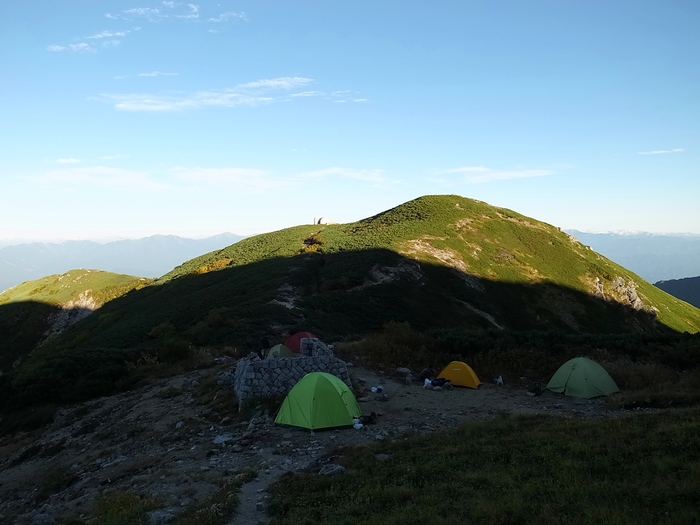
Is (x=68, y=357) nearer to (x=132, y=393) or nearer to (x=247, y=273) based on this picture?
(x=132, y=393)

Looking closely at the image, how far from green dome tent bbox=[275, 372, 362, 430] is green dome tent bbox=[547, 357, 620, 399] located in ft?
31.4

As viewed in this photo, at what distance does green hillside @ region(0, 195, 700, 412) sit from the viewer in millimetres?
35000

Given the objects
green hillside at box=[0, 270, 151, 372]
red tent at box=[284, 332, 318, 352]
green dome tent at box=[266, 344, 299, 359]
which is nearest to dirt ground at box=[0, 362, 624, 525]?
green dome tent at box=[266, 344, 299, 359]

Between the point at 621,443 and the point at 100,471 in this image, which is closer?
the point at 621,443

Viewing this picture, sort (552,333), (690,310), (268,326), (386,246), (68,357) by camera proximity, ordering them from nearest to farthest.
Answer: (552,333), (68,357), (268,326), (386,246), (690,310)

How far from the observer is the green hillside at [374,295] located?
1378 inches

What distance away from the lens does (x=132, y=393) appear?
25906 mm

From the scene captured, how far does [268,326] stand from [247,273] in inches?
969

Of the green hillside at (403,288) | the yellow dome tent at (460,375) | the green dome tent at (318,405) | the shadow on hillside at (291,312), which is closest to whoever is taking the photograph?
the green dome tent at (318,405)

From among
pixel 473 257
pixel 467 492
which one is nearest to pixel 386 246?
pixel 473 257

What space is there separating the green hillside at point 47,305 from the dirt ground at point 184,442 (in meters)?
53.5

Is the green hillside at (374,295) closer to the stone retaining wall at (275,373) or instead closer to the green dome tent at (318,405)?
the stone retaining wall at (275,373)

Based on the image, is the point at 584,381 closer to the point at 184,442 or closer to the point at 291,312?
the point at 184,442

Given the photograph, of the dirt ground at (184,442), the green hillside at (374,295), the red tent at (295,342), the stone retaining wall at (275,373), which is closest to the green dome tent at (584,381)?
the dirt ground at (184,442)
